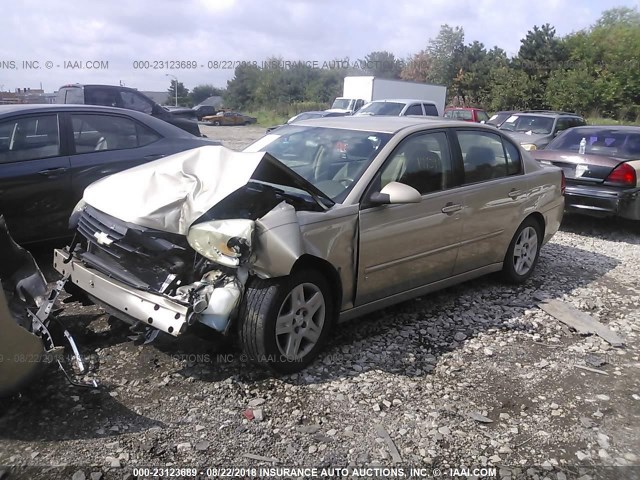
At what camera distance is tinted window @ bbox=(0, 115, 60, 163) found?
16.6 ft

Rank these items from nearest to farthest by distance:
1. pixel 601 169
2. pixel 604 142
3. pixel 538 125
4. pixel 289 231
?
1. pixel 289 231
2. pixel 601 169
3. pixel 604 142
4. pixel 538 125

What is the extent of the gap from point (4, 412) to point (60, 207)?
2664 mm

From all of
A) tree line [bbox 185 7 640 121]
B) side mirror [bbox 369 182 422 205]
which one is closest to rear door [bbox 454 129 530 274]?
side mirror [bbox 369 182 422 205]

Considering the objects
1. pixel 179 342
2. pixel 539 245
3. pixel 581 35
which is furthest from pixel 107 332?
pixel 581 35

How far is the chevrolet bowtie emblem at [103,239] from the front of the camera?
344 cm

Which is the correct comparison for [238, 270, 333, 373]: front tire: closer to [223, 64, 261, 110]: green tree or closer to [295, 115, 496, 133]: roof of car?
[295, 115, 496, 133]: roof of car

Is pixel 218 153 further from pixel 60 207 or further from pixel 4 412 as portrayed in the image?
pixel 60 207

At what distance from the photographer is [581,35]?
41.9 m

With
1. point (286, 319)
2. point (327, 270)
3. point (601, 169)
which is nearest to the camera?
point (286, 319)

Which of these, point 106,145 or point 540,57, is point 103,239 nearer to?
point 106,145

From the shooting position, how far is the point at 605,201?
764 centimetres

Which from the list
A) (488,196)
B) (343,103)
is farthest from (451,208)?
(343,103)

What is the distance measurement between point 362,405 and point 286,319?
0.68 m

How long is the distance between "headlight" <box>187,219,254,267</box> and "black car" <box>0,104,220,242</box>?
2.63m
